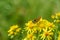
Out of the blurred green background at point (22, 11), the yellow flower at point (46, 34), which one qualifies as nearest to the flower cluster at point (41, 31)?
the yellow flower at point (46, 34)

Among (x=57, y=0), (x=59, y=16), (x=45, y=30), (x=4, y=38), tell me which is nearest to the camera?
(x=45, y=30)

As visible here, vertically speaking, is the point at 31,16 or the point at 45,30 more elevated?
the point at 31,16

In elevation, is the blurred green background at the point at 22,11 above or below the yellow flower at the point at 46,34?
above

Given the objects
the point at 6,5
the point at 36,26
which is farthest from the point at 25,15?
the point at 36,26

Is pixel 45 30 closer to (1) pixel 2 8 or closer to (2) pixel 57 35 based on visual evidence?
(2) pixel 57 35

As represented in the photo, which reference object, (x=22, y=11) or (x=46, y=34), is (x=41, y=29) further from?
(x=22, y=11)

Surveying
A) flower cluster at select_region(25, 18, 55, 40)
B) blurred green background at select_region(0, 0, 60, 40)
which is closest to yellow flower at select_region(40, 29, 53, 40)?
flower cluster at select_region(25, 18, 55, 40)

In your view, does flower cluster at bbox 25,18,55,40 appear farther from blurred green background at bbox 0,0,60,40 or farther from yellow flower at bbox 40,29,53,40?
blurred green background at bbox 0,0,60,40

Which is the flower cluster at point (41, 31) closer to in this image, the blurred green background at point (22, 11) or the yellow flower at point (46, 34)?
the yellow flower at point (46, 34)

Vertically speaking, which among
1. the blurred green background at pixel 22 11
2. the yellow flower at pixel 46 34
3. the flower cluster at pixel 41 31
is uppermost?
the blurred green background at pixel 22 11
